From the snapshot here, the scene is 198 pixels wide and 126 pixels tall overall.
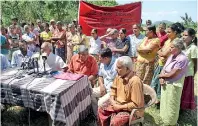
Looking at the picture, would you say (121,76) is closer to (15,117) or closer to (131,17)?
(15,117)

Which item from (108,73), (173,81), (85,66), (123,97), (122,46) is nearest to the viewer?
(123,97)

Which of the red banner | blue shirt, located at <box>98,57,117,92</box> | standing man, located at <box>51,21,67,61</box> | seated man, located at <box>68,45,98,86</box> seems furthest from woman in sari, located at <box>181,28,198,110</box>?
standing man, located at <box>51,21,67,61</box>

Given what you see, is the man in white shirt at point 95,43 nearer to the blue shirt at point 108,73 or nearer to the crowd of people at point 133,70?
the crowd of people at point 133,70

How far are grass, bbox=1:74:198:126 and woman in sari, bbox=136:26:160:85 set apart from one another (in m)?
0.89

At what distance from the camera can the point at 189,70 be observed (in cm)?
482

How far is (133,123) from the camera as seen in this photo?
11.6 ft

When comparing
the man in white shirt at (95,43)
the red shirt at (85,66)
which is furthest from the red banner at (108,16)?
the red shirt at (85,66)

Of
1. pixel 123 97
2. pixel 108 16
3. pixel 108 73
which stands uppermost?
pixel 108 16

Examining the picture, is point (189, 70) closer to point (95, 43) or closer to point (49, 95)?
point (49, 95)

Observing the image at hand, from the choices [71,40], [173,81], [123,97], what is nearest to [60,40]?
[71,40]

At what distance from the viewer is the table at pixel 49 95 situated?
350 centimetres

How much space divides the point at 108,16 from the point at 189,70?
4.03 meters

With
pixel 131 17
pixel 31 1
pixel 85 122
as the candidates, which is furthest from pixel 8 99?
pixel 31 1

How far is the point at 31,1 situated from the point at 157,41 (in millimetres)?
25941
